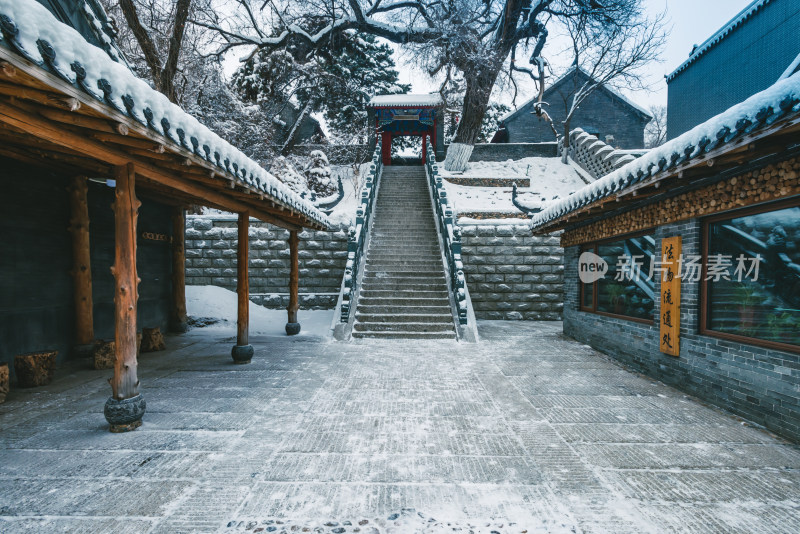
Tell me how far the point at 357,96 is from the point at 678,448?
20481mm

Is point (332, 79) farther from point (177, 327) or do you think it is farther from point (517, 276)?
point (177, 327)

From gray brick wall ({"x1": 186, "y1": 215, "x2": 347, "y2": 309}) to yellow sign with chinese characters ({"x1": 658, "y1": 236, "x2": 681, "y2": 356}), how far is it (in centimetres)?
722

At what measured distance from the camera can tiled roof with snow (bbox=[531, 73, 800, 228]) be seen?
2576 millimetres

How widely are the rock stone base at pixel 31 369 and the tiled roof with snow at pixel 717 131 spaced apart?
7071 mm

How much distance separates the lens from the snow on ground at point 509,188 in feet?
44.7

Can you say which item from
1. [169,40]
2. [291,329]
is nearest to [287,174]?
[169,40]

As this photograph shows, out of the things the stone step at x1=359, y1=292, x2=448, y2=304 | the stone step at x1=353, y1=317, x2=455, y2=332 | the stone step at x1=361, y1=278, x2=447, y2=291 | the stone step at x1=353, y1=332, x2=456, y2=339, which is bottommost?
the stone step at x1=353, y1=332, x2=456, y2=339

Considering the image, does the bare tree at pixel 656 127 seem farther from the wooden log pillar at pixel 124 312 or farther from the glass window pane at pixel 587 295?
the wooden log pillar at pixel 124 312

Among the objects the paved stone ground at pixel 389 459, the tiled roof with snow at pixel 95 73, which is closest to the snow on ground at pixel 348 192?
the paved stone ground at pixel 389 459

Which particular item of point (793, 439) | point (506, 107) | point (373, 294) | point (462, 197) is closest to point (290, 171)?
point (462, 197)

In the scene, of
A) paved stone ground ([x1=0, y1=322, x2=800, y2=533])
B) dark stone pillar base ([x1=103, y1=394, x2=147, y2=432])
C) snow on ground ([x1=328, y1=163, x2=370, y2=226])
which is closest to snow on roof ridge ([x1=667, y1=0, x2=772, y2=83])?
paved stone ground ([x1=0, y1=322, x2=800, y2=533])

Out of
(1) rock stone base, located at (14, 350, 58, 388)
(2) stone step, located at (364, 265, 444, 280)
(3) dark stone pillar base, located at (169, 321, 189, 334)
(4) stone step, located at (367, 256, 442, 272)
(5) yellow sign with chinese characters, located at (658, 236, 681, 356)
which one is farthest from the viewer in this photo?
(4) stone step, located at (367, 256, 442, 272)

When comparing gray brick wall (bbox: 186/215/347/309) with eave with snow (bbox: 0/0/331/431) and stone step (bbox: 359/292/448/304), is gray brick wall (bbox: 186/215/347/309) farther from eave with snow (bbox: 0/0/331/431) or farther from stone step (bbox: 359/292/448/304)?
eave with snow (bbox: 0/0/331/431)

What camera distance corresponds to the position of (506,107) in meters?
30.2
